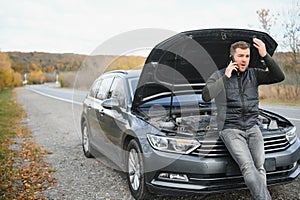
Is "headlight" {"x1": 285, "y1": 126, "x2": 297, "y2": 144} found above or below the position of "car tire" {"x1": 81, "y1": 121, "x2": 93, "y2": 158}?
above

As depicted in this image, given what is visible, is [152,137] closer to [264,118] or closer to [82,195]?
[82,195]

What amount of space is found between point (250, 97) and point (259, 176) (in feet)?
3.05

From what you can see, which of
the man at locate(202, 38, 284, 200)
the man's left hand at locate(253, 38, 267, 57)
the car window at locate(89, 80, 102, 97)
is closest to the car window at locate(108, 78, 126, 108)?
the car window at locate(89, 80, 102, 97)

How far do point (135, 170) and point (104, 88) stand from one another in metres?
2.46

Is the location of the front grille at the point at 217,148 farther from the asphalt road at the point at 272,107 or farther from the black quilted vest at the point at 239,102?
the asphalt road at the point at 272,107

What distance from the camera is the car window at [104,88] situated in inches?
239

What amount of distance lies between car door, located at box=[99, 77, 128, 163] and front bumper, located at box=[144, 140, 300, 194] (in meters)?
0.98

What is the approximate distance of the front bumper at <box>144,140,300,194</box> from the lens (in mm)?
3561

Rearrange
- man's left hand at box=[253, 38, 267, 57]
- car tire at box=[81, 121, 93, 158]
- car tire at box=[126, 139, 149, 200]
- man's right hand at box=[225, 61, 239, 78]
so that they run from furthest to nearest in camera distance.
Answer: car tire at box=[81, 121, 93, 158] < car tire at box=[126, 139, 149, 200] < man's left hand at box=[253, 38, 267, 57] < man's right hand at box=[225, 61, 239, 78]

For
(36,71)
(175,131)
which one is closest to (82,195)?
(175,131)

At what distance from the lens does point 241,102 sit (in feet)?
12.2

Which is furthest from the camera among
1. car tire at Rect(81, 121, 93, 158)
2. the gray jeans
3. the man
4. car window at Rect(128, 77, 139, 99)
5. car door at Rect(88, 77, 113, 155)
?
car tire at Rect(81, 121, 93, 158)

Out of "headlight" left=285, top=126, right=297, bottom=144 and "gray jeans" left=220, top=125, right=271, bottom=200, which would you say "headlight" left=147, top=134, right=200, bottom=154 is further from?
"headlight" left=285, top=126, right=297, bottom=144

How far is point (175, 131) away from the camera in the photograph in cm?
387
